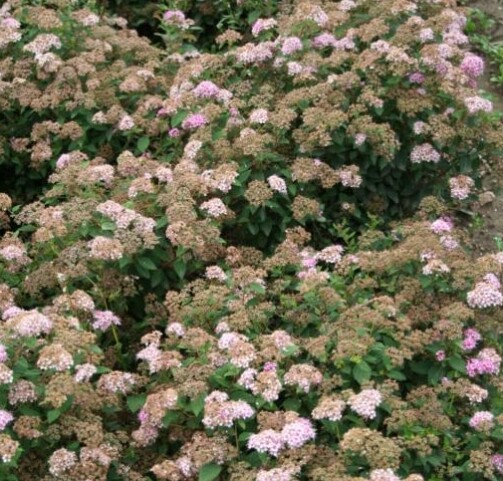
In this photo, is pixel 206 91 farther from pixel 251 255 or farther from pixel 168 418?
pixel 168 418

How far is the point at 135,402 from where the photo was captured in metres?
3.94

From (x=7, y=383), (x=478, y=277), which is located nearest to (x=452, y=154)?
(x=478, y=277)

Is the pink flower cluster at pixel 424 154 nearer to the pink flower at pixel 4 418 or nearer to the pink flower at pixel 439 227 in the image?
the pink flower at pixel 439 227

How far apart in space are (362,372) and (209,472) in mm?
678

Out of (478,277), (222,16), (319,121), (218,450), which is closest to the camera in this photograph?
(218,450)

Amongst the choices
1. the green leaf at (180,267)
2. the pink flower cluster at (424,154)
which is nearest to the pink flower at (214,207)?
the green leaf at (180,267)

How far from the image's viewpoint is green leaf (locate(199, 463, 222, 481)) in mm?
3543

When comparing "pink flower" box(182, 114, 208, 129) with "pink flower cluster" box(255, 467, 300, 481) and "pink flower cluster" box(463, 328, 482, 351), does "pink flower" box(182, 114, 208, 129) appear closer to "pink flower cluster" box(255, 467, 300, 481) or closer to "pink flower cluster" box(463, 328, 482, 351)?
"pink flower cluster" box(463, 328, 482, 351)

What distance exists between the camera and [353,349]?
12.3 feet

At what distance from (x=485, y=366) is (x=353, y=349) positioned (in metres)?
0.57

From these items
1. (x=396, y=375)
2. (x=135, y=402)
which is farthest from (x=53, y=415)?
(x=396, y=375)

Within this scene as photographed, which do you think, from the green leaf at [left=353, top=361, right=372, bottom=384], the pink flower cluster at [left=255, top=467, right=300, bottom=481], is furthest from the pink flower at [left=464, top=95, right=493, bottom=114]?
the pink flower cluster at [left=255, top=467, right=300, bottom=481]

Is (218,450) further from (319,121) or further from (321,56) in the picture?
(321,56)

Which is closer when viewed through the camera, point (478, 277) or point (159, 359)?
point (159, 359)
